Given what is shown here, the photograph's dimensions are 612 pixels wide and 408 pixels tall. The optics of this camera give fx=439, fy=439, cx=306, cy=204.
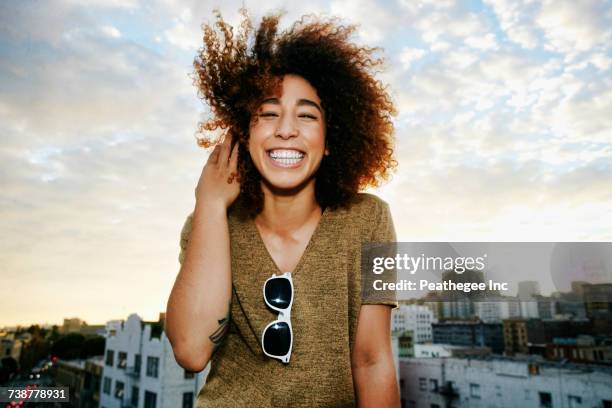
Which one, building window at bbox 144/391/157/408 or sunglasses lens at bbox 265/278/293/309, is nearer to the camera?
sunglasses lens at bbox 265/278/293/309

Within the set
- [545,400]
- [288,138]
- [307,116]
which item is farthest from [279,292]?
[545,400]

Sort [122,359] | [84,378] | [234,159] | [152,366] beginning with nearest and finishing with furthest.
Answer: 1. [234,159]
2. [152,366]
3. [122,359]
4. [84,378]

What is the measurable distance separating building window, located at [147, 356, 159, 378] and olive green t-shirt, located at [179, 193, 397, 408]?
67.3 feet

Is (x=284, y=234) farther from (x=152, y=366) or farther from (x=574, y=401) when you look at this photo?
(x=574, y=401)

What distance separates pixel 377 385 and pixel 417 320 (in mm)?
84335

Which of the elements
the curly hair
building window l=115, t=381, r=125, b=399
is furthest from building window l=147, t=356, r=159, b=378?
the curly hair

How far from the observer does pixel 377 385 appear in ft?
4.70

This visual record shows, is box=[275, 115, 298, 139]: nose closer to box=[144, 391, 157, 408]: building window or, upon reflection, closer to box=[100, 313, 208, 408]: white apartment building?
box=[100, 313, 208, 408]: white apartment building

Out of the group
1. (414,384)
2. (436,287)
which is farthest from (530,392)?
(436,287)

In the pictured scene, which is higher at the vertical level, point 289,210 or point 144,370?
point 289,210

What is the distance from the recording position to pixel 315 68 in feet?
6.15

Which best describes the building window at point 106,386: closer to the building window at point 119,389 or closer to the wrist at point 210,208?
the building window at point 119,389

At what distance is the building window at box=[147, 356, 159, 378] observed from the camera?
65.5 feet

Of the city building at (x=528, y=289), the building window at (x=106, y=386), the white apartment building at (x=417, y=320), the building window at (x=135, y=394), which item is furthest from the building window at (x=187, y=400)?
the white apartment building at (x=417, y=320)
